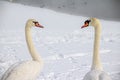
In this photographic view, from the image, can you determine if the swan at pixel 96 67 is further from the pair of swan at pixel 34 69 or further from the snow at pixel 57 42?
the snow at pixel 57 42

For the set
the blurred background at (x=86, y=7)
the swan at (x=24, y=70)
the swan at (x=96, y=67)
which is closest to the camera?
the swan at (x=96, y=67)

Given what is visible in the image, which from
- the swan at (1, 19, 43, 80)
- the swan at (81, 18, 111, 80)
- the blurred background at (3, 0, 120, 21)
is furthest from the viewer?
the blurred background at (3, 0, 120, 21)

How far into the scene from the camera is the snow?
1.92 m

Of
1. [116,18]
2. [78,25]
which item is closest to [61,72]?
[78,25]

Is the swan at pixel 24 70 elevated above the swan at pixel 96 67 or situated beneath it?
situated beneath

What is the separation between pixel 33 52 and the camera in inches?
67.0

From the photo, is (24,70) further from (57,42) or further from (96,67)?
(57,42)

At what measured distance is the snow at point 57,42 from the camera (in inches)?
75.8

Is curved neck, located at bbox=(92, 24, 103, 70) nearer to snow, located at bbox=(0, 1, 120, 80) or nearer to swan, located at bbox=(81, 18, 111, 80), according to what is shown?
swan, located at bbox=(81, 18, 111, 80)

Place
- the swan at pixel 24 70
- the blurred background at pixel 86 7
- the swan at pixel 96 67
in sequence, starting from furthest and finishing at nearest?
the blurred background at pixel 86 7 → the swan at pixel 24 70 → the swan at pixel 96 67

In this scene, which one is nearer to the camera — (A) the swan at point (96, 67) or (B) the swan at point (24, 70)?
(A) the swan at point (96, 67)

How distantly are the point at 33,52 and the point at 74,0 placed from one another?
0.35m

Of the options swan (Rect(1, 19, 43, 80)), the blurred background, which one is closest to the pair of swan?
swan (Rect(1, 19, 43, 80))

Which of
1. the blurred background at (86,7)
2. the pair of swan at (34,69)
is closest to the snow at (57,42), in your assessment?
the blurred background at (86,7)
